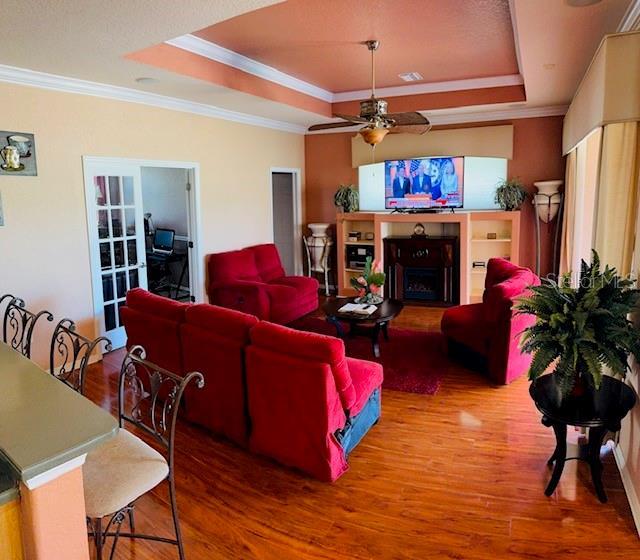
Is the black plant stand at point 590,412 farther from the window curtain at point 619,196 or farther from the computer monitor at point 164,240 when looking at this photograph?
the computer monitor at point 164,240

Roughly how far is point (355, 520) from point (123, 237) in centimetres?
401

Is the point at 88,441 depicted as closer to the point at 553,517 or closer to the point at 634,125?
the point at 553,517

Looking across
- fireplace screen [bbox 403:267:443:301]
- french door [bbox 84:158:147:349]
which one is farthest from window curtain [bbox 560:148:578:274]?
french door [bbox 84:158:147:349]

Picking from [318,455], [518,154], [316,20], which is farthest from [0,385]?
[518,154]

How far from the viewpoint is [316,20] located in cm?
405

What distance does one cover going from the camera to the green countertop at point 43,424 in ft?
4.50

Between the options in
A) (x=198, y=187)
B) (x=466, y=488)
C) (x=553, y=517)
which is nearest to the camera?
(x=553, y=517)

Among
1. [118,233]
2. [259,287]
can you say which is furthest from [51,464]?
[259,287]

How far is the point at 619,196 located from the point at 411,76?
362 cm

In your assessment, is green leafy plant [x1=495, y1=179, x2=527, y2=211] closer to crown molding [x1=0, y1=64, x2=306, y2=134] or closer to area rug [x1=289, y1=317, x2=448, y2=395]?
area rug [x1=289, y1=317, x2=448, y2=395]

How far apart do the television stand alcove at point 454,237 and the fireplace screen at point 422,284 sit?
0.11m

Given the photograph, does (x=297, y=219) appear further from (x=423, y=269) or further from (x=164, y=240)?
(x=423, y=269)

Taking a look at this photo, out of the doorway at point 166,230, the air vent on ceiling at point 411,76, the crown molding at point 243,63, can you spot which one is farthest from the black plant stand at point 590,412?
the doorway at point 166,230

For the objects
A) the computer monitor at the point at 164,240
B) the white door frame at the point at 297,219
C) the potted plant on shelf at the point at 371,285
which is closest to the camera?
the potted plant on shelf at the point at 371,285
